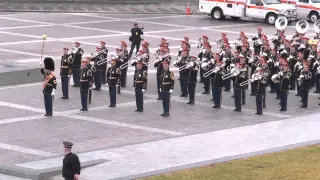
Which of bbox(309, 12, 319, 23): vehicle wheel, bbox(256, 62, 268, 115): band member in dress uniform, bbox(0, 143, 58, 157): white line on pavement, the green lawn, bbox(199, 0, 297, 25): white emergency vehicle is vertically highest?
bbox(199, 0, 297, 25): white emergency vehicle

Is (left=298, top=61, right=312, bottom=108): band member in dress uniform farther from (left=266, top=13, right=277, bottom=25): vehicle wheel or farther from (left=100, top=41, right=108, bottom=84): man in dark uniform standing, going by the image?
(left=266, top=13, right=277, bottom=25): vehicle wheel

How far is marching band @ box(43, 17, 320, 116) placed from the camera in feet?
83.4

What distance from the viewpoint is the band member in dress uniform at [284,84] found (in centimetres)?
2585

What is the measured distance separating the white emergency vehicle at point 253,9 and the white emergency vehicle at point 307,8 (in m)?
0.87

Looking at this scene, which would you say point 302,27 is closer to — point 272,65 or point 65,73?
point 272,65

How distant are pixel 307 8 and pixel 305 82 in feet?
67.6

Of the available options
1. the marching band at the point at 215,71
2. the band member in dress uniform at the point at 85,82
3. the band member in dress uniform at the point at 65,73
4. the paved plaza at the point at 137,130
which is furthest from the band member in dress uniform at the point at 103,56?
the band member in dress uniform at the point at 85,82

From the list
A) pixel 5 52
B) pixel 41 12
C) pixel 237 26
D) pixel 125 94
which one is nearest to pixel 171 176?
pixel 125 94

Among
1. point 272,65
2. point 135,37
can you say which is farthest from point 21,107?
point 135,37

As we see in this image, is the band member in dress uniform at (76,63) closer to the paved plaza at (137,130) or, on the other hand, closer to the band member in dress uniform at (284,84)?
the paved plaza at (137,130)

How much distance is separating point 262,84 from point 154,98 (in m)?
3.55

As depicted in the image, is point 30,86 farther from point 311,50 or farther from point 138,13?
point 138,13

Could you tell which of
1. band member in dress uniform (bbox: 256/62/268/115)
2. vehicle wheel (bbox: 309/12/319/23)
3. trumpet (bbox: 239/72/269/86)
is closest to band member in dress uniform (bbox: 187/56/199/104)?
trumpet (bbox: 239/72/269/86)

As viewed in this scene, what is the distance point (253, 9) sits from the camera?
45.4 m
